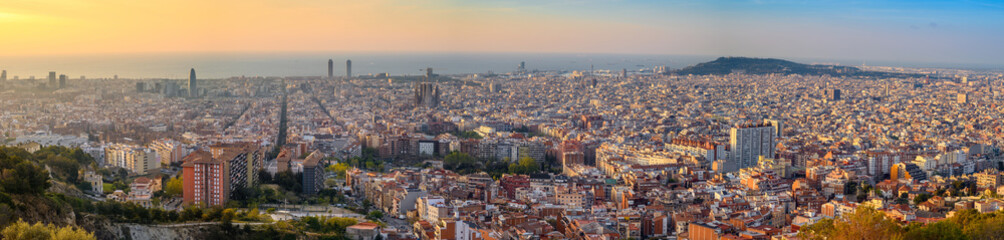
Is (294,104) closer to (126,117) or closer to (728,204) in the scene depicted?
(126,117)

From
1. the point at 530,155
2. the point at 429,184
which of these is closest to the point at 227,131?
the point at 530,155

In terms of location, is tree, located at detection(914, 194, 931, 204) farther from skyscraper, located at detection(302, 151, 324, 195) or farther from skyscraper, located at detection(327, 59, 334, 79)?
skyscraper, located at detection(327, 59, 334, 79)

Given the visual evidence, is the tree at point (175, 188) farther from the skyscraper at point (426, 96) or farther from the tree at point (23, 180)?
the skyscraper at point (426, 96)

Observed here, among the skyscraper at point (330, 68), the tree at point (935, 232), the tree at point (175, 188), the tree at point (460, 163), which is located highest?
the skyscraper at point (330, 68)

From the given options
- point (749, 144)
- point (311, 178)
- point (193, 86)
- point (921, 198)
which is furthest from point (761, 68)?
point (311, 178)

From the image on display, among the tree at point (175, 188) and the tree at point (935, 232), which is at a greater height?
the tree at point (935, 232)

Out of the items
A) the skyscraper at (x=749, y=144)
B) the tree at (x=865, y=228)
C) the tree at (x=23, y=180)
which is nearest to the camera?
the tree at (x=865, y=228)

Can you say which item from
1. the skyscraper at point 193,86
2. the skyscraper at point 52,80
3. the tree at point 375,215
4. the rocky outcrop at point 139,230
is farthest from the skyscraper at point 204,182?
the skyscraper at point 193,86
